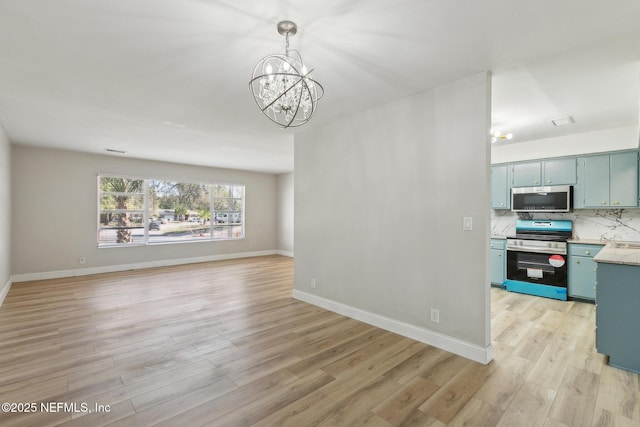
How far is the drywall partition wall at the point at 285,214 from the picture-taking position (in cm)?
902

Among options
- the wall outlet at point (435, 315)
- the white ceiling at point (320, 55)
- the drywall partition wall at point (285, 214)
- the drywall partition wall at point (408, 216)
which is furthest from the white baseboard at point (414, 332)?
the drywall partition wall at point (285, 214)

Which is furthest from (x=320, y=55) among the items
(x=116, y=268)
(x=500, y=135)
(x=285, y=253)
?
(x=285, y=253)

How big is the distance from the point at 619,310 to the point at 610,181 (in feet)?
8.63

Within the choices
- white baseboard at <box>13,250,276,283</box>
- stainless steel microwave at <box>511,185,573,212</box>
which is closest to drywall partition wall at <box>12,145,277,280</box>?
white baseboard at <box>13,250,276,283</box>

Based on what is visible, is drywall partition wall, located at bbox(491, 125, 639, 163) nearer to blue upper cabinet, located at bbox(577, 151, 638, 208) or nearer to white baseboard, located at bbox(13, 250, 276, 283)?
Result: blue upper cabinet, located at bbox(577, 151, 638, 208)

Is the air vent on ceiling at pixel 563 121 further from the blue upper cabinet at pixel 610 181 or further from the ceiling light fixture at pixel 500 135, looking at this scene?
the blue upper cabinet at pixel 610 181

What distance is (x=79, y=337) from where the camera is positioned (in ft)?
10.4

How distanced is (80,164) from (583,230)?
933 centimetres

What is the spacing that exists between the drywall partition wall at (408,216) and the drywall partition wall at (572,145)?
3226 mm

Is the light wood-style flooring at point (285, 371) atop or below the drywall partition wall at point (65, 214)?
below

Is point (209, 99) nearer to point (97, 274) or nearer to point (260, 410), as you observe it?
point (260, 410)

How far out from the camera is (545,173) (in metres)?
4.83

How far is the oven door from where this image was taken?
14.8ft

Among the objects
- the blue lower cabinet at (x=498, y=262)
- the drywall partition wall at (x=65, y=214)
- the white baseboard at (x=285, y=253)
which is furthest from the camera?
the white baseboard at (x=285, y=253)
